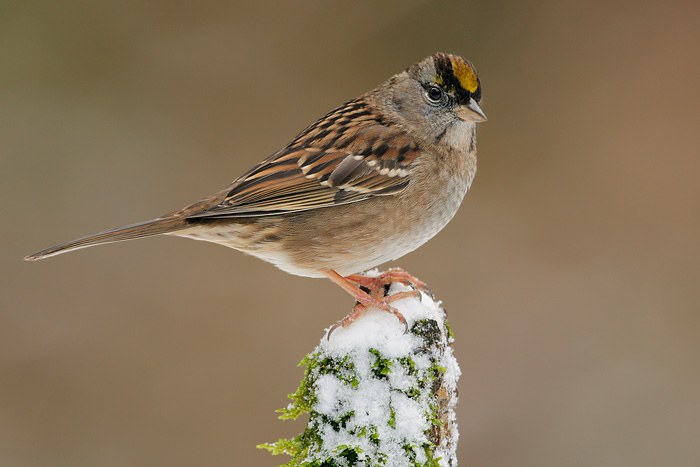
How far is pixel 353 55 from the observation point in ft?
21.3

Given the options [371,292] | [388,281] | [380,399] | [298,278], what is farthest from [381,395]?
[298,278]

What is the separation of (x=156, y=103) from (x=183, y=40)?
693 mm

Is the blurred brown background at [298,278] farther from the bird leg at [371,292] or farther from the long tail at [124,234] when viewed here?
the long tail at [124,234]

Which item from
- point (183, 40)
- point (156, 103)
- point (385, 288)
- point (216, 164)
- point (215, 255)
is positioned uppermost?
point (183, 40)

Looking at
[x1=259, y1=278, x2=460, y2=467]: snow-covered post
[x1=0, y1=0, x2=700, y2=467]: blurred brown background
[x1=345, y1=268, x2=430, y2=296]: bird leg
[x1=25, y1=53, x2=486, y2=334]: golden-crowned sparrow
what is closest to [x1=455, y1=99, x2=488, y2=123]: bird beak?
[x1=25, y1=53, x2=486, y2=334]: golden-crowned sparrow

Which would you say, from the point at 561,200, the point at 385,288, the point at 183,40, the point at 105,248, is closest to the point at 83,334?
the point at 105,248

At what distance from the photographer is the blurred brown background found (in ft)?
17.1

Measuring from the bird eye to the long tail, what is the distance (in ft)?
4.81

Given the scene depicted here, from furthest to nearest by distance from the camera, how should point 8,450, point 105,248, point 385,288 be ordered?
point 105,248, point 8,450, point 385,288

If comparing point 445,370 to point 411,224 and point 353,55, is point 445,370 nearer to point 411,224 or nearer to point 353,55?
point 411,224

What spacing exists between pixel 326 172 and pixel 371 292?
2.18 feet

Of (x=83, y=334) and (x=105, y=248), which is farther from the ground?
(x=105, y=248)

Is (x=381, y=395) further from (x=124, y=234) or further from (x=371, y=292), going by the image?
(x=124, y=234)

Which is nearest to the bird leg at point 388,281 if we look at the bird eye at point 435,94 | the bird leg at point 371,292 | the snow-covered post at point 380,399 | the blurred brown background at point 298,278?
the bird leg at point 371,292
